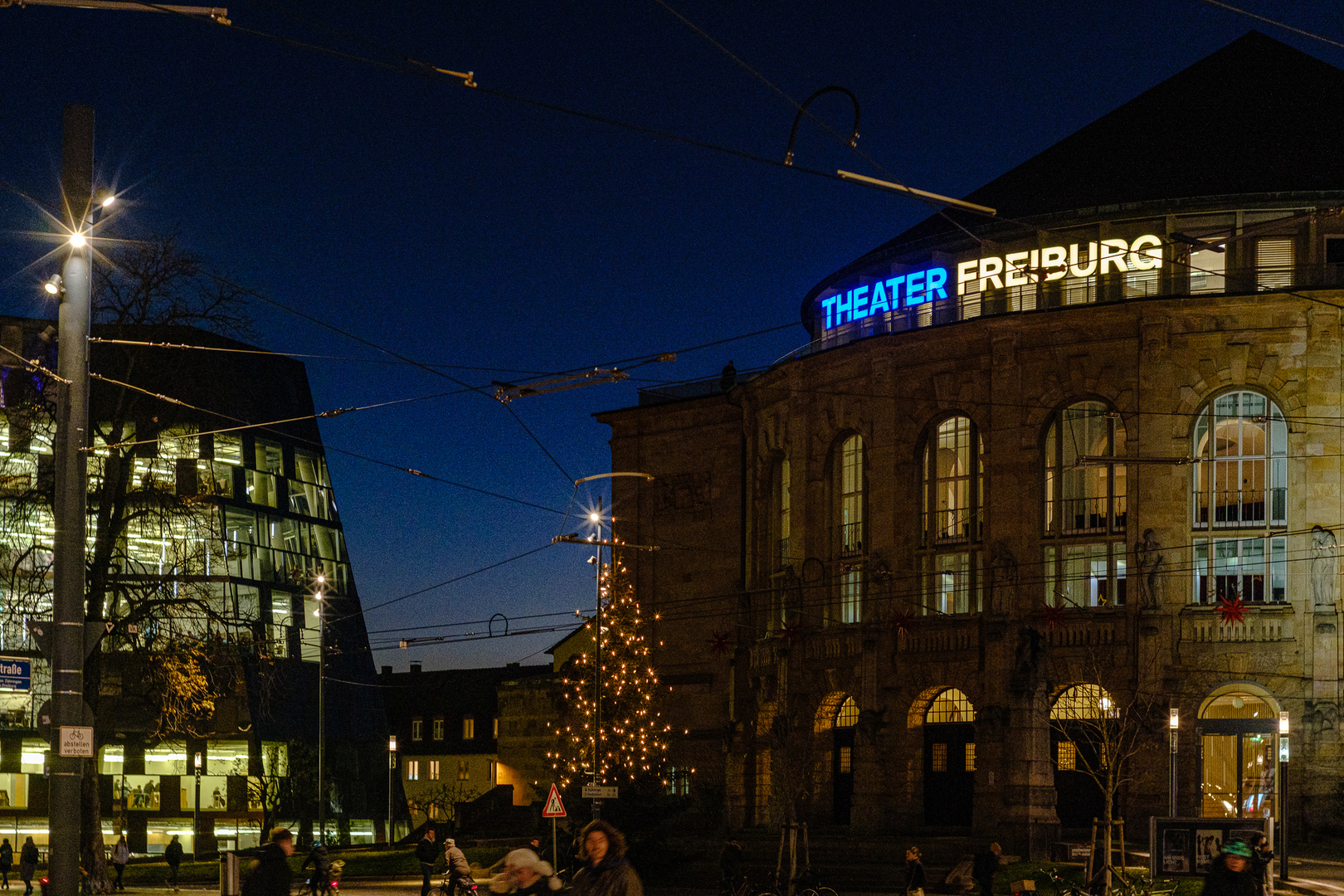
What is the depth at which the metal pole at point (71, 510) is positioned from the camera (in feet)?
55.0

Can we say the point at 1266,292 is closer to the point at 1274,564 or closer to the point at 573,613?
the point at 1274,564

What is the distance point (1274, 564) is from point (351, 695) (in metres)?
43.0

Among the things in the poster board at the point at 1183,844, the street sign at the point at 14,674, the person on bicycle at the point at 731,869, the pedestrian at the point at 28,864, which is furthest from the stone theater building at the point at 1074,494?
the street sign at the point at 14,674

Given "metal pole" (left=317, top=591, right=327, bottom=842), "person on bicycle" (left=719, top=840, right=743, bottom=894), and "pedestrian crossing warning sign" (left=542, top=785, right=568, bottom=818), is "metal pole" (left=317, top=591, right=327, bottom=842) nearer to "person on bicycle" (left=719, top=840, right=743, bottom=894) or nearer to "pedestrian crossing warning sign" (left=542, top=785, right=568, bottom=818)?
"pedestrian crossing warning sign" (left=542, top=785, right=568, bottom=818)

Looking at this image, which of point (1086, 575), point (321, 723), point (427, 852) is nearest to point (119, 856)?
point (321, 723)

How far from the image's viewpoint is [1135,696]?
45156 millimetres

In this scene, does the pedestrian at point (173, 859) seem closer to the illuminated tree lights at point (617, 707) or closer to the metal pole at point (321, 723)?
the metal pole at point (321, 723)

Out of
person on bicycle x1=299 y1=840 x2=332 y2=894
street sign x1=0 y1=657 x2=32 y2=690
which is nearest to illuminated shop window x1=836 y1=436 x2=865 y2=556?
person on bicycle x1=299 y1=840 x2=332 y2=894

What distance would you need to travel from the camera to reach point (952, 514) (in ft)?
167

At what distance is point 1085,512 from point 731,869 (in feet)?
61.0

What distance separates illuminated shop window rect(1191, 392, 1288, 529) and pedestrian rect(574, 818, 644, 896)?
3807 cm

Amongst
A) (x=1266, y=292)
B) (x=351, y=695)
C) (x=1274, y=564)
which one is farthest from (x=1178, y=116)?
(x=351, y=695)

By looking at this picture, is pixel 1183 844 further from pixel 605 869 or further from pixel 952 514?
pixel 952 514

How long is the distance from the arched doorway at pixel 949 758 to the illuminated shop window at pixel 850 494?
18.7 ft
